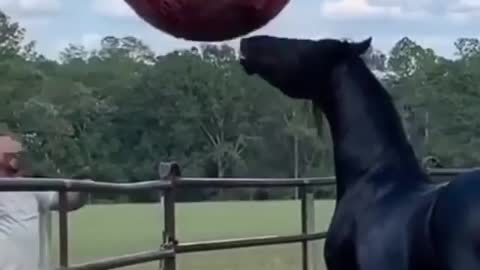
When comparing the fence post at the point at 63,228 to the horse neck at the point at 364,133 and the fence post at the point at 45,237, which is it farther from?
the horse neck at the point at 364,133

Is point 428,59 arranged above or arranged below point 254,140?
above

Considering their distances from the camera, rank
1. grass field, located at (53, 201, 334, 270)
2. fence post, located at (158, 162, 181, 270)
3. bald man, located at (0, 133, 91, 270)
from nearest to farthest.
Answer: bald man, located at (0, 133, 91, 270)
fence post, located at (158, 162, 181, 270)
grass field, located at (53, 201, 334, 270)

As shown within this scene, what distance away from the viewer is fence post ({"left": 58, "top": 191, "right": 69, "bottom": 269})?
4453mm

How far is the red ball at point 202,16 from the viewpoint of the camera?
3098 mm

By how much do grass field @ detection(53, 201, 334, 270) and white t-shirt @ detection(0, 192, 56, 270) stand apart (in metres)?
1.56

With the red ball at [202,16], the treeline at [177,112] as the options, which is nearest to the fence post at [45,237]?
the red ball at [202,16]

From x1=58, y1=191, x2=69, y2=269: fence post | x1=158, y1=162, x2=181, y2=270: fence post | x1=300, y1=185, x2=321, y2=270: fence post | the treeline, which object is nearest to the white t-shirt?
x1=58, y1=191, x2=69, y2=269: fence post

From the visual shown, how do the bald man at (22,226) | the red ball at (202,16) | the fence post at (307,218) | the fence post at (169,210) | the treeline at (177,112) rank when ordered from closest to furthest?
the red ball at (202,16) < the bald man at (22,226) < the fence post at (169,210) < the fence post at (307,218) < the treeline at (177,112)

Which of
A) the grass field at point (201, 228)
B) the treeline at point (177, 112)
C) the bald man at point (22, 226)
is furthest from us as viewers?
the treeline at point (177, 112)

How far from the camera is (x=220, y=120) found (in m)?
11.7

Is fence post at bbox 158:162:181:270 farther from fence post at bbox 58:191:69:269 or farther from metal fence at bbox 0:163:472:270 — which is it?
fence post at bbox 58:191:69:269

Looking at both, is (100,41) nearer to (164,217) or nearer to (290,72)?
(164,217)

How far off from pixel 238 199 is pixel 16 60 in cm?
849

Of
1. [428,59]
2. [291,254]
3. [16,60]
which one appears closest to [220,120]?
[428,59]
